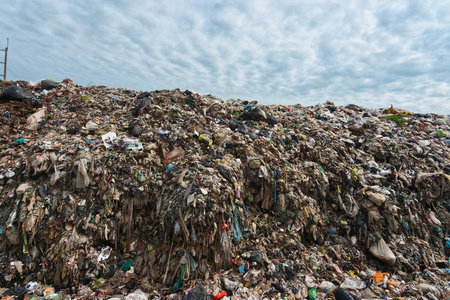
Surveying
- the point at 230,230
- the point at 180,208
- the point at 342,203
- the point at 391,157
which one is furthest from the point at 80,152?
the point at 391,157

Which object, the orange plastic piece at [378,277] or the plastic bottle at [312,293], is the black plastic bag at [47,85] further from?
the orange plastic piece at [378,277]

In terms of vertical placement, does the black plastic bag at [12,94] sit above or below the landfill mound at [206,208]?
above

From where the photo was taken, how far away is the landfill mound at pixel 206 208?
110 inches

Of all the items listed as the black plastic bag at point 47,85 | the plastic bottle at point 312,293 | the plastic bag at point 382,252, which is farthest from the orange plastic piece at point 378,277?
the black plastic bag at point 47,85

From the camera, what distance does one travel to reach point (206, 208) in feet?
9.43

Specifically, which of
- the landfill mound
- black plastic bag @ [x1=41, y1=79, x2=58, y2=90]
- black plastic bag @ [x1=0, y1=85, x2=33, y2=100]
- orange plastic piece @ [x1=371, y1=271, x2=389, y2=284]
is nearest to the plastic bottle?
the landfill mound

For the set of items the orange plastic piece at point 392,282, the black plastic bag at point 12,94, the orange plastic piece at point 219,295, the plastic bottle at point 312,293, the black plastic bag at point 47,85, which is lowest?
the plastic bottle at point 312,293

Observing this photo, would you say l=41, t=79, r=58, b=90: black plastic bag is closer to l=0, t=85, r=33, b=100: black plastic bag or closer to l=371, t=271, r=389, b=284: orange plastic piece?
l=0, t=85, r=33, b=100: black plastic bag

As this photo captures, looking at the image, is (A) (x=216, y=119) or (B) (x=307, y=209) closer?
(B) (x=307, y=209)

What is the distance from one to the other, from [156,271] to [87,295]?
32.9 inches

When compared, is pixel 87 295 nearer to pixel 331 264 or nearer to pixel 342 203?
pixel 331 264

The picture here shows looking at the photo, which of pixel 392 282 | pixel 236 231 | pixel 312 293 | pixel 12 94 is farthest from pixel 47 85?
pixel 392 282

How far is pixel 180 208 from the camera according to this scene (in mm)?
2857

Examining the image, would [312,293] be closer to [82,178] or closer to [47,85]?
[82,178]
